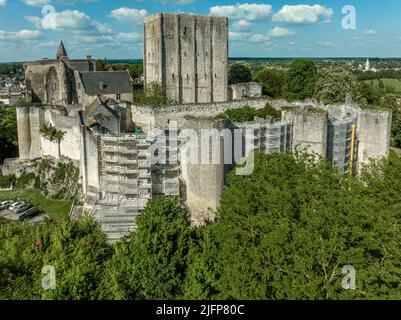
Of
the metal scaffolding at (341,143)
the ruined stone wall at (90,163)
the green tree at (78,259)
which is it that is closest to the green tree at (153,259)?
the green tree at (78,259)

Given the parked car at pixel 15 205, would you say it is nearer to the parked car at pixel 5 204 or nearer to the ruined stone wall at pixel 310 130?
the parked car at pixel 5 204


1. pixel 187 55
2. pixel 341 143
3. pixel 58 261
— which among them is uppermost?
pixel 187 55

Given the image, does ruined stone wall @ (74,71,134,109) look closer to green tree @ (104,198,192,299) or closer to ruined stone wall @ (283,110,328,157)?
ruined stone wall @ (283,110,328,157)

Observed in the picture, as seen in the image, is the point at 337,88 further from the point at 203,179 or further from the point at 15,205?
the point at 15,205

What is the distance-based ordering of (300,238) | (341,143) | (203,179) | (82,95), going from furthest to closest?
(82,95) → (341,143) → (203,179) → (300,238)

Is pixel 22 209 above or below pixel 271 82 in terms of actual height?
below

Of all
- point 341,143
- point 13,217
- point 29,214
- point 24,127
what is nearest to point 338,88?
point 341,143

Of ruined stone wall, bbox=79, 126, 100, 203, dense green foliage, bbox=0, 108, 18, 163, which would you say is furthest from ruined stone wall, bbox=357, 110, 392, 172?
dense green foliage, bbox=0, 108, 18, 163

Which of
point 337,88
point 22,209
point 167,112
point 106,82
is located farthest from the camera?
point 106,82
